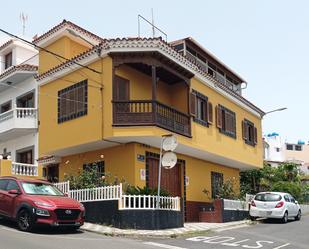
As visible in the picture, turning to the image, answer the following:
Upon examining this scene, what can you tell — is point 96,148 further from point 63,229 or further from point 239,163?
point 239,163

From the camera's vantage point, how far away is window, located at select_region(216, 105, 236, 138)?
2492 cm

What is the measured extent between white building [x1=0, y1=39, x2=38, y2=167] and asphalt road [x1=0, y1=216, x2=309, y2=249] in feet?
34.9

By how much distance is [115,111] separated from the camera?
747 inches

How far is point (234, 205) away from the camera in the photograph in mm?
23484

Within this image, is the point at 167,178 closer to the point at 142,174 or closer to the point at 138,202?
the point at 142,174

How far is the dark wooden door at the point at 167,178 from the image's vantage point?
21.0m

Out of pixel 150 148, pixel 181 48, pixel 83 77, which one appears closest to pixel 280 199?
pixel 150 148

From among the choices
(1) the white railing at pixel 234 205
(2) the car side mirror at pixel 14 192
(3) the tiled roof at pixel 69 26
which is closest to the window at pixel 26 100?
(3) the tiled roof at pixel 69 26

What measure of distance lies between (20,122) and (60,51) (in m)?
5.10

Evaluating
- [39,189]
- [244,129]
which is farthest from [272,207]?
[39,189]

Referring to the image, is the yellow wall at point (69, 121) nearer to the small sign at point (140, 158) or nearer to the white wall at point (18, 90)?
the small sign at point (140, 158)

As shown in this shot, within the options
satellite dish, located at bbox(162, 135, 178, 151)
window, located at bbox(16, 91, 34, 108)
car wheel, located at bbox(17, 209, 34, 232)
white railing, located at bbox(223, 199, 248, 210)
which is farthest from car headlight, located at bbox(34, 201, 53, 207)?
window, located at bbox(16, 91, 34, 108)

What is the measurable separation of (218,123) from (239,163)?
438 cm

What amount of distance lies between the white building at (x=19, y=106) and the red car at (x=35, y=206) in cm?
961
